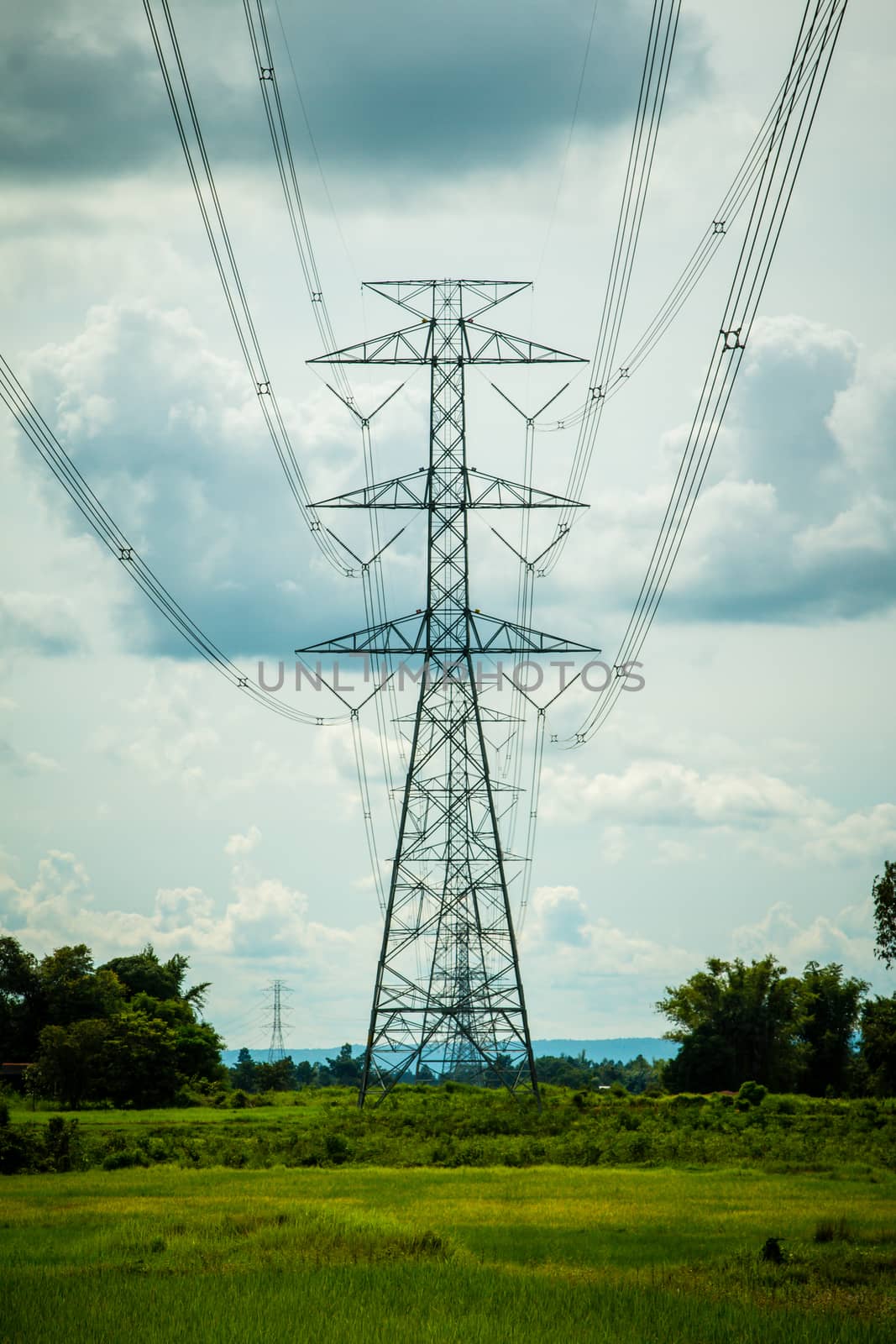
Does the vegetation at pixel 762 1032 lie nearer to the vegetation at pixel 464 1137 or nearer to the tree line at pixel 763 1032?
the tree line at pixel 763 1032

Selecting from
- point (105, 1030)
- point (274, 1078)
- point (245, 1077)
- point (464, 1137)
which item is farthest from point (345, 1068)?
point (464, 1137)

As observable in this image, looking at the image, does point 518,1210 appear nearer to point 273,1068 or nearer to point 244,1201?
point 244,1201

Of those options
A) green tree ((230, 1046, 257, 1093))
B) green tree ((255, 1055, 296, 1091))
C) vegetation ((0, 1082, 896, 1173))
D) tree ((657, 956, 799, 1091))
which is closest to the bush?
vegetation ((0, 1082, 896, 1173))

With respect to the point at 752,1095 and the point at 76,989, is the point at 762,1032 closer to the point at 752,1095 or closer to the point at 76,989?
the point at 752,1095

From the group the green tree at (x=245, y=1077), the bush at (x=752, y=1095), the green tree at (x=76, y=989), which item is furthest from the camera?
the green tree at (x=245, y=1077)

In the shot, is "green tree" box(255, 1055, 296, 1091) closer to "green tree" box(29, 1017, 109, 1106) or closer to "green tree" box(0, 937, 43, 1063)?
"green tree" box(0, 937, 43, 1063)

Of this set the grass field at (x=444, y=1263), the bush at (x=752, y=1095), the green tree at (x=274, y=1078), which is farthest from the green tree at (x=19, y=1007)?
the grass field at (x=444, y=1263)
